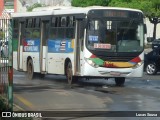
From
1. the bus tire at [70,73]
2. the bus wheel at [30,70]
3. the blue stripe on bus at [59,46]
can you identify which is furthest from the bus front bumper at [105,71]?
the bus wheel at [30,70]

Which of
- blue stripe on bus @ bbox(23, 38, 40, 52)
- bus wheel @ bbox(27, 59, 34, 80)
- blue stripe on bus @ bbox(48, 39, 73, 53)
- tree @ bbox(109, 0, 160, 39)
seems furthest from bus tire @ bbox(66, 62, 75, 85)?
tree @ bbox(109, 0, 160, 39)

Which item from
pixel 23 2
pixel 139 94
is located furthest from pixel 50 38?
pixel 23 2

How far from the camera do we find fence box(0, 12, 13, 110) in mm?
12305

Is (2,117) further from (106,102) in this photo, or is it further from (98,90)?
A: (98,90)

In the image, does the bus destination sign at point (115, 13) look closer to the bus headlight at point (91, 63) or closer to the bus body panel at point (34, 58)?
the bus headlight at point (91, 63)

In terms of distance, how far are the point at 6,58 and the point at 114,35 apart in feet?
24.0

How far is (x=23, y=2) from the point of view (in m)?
99.3

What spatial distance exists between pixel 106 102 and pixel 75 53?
5.64 meters

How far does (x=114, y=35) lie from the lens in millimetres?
20359

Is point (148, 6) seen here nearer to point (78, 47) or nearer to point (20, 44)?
point (20, 44)

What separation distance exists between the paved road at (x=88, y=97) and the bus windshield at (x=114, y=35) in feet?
4.82

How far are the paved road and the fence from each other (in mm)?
669

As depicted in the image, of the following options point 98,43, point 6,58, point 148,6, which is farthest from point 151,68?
point 148,6

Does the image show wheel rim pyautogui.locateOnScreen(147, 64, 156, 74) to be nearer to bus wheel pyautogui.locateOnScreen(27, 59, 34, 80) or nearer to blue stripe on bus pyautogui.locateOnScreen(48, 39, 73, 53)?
bus wheel pyautogui.locateOnScreen(27, 59, 34, 80)
